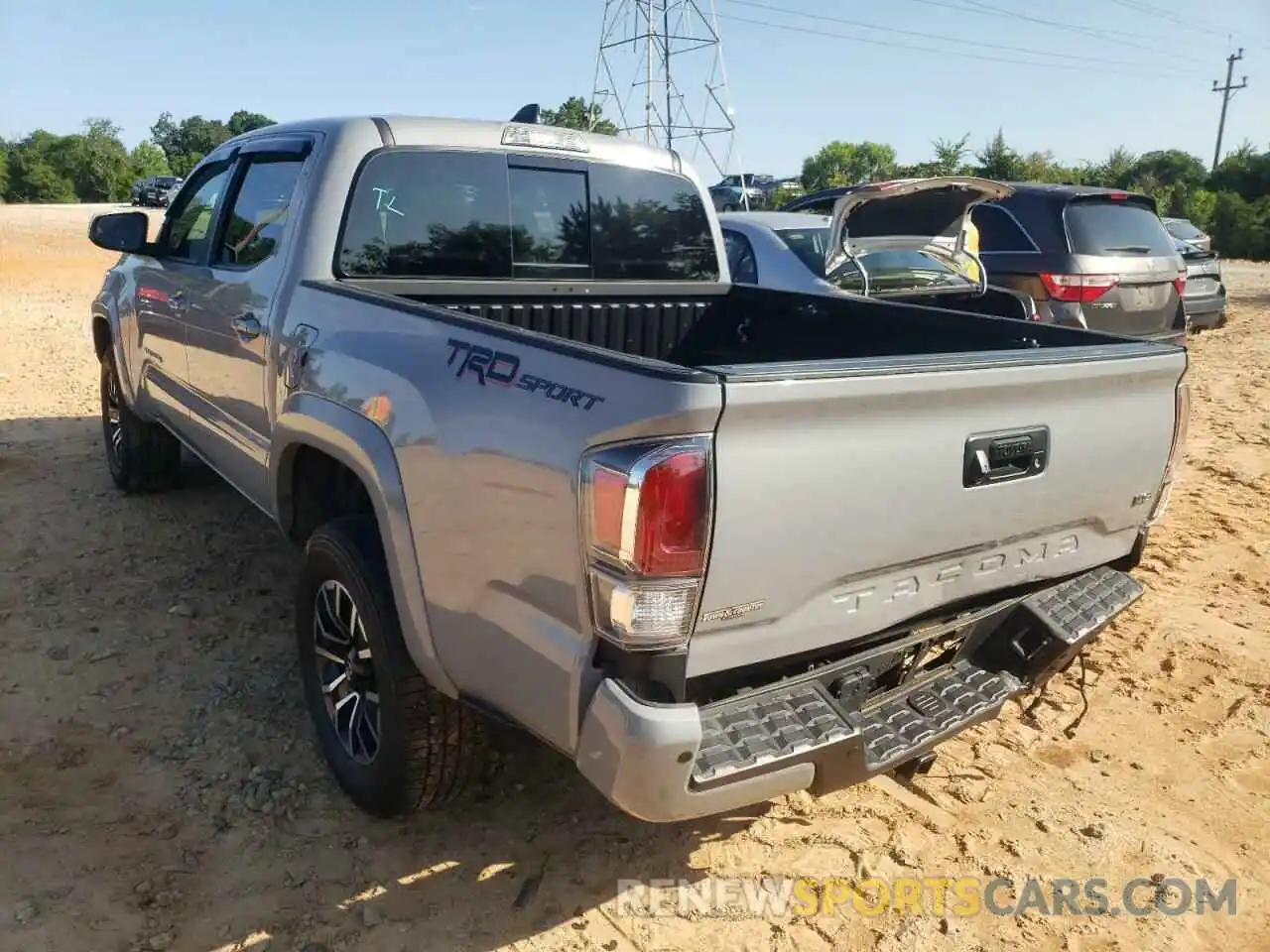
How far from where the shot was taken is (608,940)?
2.52 m

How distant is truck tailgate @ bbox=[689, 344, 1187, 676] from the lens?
2.03 metres

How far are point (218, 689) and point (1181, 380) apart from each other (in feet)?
11.2

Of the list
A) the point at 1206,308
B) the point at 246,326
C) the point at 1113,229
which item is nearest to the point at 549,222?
the point at 246,326

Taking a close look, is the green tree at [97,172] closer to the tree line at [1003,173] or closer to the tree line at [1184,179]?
the tree line at [1003,173]

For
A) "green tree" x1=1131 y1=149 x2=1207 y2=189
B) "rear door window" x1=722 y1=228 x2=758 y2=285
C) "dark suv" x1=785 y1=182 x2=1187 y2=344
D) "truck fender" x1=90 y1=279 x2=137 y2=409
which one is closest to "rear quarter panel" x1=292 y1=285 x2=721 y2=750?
"truck fender" x1=90 y1=279 x2=137 y2=409

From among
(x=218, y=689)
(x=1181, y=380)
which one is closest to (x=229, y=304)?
(x=218, y=689)

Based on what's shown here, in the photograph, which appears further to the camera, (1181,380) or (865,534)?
(1181,380)

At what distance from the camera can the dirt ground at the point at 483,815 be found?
256 centimetres

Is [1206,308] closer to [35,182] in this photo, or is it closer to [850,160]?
[35,182]

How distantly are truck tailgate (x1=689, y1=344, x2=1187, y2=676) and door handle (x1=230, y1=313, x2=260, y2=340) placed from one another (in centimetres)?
217

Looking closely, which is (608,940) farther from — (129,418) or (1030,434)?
(129,418)

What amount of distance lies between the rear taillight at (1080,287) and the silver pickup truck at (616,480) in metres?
4.46

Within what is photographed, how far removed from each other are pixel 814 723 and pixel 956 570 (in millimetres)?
618

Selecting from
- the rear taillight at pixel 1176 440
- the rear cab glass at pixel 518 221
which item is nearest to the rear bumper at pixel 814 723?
the rear taillight at pixel 1176 440
